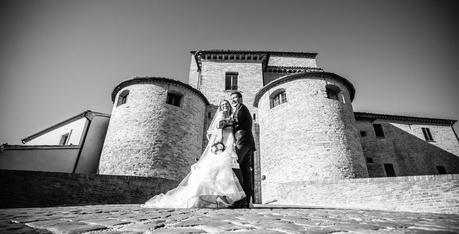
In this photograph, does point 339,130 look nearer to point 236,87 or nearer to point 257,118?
point 257,118

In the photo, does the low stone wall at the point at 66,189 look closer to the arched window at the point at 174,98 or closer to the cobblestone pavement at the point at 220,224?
the cobblestone pavement at the point at 220,224

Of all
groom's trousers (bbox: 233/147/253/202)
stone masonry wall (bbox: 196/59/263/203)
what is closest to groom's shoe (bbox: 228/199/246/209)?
groom's trousers (bbox: 233/147/253/202)

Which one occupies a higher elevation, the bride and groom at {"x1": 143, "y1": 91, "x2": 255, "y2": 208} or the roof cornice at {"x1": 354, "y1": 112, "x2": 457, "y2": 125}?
the roof cornice at {"x1": 354, "y1": 112, "x2": 457, "y2": 125}

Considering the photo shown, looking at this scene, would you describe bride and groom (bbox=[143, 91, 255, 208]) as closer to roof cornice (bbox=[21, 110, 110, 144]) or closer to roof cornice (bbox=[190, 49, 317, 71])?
roof cornice (bbox=[21, 110, 110, 144])

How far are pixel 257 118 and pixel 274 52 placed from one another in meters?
9.94

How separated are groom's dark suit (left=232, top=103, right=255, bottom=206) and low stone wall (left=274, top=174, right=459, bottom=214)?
17.9 ft

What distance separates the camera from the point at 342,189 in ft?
26.1

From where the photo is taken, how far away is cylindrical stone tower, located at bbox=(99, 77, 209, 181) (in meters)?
11.8

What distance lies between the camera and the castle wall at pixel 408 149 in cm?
1727

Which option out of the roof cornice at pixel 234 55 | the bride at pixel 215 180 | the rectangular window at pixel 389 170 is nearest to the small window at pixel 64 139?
the roof cornice at pixel 234 55

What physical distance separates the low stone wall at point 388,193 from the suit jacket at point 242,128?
572 centimetres

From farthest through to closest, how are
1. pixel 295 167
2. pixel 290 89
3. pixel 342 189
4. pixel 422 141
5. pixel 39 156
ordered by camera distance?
pixel 422 141 → pixel 290 89 → pixel 39 156 → pixel 295 167 → pixel 342 189

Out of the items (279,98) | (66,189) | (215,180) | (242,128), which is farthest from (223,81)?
(215,180)

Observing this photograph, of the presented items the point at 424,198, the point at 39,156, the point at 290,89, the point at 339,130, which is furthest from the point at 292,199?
the point at 39,156
